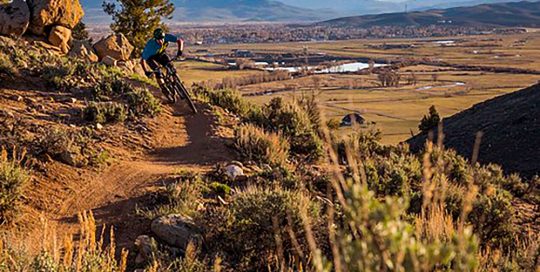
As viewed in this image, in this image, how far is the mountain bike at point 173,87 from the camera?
12.9 m

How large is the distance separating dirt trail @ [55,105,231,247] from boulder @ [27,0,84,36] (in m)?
7.17

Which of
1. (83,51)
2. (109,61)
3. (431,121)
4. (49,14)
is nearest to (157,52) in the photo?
(109,61)

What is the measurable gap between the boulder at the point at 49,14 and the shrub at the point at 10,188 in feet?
36.9

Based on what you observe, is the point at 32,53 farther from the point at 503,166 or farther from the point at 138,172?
Answer: the point at 503,166

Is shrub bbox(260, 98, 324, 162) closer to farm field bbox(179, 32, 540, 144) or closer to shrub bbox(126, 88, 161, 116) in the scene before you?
shrub bbox(126, 88, 161, 116)

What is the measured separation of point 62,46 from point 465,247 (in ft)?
58.0

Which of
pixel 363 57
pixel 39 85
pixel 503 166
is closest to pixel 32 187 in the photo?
pixel 39 85

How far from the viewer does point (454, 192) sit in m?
8.56

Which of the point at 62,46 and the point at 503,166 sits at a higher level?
the point at 62,46

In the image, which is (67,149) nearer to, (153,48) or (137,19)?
(153,48)

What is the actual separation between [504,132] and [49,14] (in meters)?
21.8

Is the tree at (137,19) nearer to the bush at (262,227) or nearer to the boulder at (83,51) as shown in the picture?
the boulder at (83,51)

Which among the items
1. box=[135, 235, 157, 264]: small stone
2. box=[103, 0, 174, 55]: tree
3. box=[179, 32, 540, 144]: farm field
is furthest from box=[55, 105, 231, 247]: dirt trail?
box=[179, 32, 540, 144]: farm field

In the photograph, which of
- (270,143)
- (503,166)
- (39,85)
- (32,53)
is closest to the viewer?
(270,143)
